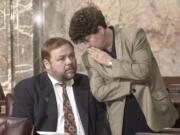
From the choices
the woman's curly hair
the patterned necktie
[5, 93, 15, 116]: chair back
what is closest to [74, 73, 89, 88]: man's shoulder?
the patterned necktie

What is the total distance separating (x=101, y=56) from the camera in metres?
3.05

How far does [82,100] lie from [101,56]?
340 millimetres

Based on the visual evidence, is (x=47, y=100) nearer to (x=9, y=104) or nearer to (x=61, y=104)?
(x=61, y=104)

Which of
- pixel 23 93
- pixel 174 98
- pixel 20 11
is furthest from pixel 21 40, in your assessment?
pixel 23 93

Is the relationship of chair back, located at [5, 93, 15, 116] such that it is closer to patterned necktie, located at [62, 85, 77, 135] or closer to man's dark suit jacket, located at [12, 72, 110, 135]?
man's dark suit jacket, located at [12, 72, 110, 135]

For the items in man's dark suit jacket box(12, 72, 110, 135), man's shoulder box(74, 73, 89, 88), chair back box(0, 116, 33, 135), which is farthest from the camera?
man's shoulder box(74, 73, 89, 88)

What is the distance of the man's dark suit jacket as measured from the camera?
116 inches

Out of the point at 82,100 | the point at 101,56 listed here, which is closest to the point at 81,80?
the point at 82,100

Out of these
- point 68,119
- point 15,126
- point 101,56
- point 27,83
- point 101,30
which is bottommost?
point 68,119

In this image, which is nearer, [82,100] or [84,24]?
[84,24]

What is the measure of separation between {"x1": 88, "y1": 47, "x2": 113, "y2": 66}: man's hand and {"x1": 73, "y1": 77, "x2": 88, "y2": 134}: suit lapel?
0.84ft

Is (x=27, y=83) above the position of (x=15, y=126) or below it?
above

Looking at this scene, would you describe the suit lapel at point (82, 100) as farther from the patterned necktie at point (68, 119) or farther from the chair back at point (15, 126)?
the chair back at point (15, 126)

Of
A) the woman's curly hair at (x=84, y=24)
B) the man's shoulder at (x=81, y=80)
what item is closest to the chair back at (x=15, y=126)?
the woman's curly hair at (x=84, y=24)
